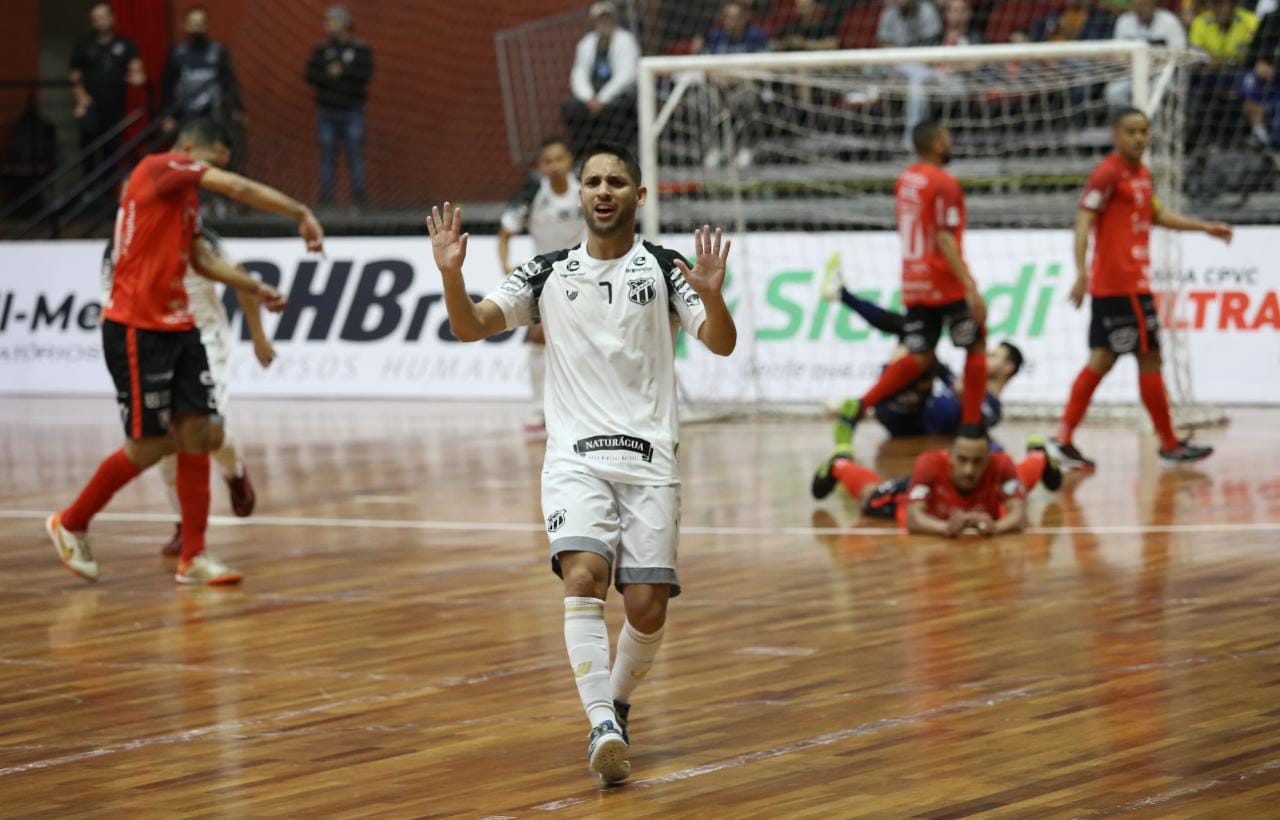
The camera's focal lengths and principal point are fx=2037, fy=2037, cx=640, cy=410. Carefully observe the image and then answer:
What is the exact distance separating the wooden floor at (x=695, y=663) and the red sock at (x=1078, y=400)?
449mm

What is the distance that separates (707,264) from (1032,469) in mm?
5780

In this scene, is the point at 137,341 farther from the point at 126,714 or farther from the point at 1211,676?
the point at 1211,676

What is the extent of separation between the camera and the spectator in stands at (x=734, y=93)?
17.0 m

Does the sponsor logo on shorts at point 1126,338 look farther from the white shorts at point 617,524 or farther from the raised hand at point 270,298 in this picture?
the white shorts at point 617,524

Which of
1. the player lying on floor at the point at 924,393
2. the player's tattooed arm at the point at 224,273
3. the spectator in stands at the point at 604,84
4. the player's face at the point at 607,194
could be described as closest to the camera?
the player's face at the point at 607,194

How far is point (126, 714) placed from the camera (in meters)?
6.62

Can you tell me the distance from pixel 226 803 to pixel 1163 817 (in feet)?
8.01

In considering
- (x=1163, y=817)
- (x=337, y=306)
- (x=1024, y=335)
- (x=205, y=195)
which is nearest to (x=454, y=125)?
(x=205, y=195)

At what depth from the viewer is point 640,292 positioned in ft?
19.2

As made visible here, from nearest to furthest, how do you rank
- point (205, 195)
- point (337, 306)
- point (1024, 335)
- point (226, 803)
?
point (226, 803)
point (1024, 335)
point (337, 306)
point (205, 195)

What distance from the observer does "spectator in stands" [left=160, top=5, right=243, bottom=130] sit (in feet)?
69.5

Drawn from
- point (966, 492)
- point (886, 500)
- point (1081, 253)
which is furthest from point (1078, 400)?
point (966, 492)

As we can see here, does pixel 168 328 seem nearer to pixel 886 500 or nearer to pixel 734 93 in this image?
pixel 886 500

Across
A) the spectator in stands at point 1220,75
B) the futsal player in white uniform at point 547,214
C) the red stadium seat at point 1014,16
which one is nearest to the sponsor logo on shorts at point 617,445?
the futsal player in white uniform at point 547,214
